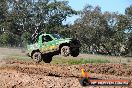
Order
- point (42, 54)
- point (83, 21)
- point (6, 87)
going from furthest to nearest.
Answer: point (83, 21), point (42, 54), point (6, 87)

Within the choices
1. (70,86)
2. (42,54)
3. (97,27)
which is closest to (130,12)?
(97,27)

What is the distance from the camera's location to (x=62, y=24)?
83.9 m

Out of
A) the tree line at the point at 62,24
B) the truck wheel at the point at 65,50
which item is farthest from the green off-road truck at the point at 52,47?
the tree line at the point at 62,24

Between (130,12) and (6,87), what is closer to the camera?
(6,87)

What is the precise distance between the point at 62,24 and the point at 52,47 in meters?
60.3

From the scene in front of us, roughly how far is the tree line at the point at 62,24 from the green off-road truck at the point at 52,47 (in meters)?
54.9

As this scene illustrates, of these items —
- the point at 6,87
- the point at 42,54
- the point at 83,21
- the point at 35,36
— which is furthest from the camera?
the point at 83,21

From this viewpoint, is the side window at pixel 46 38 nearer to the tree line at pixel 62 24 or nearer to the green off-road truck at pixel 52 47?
the green off-road truck at pixel 52 47

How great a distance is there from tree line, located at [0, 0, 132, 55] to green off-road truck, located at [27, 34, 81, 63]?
54855mm

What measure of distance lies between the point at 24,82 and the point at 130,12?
71.7 m

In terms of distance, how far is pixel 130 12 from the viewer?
84.4 metres

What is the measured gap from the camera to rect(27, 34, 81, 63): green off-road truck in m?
22.6

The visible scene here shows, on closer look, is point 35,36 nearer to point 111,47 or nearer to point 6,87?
point 111,47

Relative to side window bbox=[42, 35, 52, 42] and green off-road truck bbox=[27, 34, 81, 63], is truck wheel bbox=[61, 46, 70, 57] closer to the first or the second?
green off-road truck bbox=[27, 34, 81, 63]
